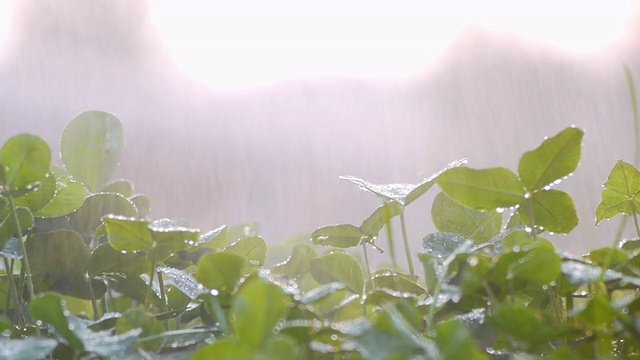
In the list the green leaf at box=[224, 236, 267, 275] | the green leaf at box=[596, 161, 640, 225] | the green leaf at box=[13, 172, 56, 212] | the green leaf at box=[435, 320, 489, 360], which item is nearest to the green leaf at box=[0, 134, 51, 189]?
the green leaf at box=[13, 172, 56, 212]

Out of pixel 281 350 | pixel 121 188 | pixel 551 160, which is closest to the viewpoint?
pixel 281 350

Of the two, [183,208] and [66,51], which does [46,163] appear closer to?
[183,208]

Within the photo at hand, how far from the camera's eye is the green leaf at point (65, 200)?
1.27ft

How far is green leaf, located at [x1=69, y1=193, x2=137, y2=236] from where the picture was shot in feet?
1.33

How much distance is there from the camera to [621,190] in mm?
389

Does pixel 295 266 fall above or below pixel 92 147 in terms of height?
below

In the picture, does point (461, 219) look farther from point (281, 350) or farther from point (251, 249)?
point (281, 350)

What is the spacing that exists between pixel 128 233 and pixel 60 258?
88mm

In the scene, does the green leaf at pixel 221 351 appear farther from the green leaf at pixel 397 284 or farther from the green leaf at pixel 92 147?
the green leaf at pixel 92 147

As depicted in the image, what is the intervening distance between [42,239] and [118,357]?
16cm

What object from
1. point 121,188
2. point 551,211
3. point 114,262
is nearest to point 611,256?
point 551,211

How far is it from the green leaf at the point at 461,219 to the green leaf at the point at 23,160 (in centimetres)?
24

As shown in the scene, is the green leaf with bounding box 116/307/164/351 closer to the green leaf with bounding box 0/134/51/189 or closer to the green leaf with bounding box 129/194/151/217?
the green leaf with bounding box 0/134/51/189

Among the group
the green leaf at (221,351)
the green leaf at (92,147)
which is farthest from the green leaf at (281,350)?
the green leaf at (92,147)
